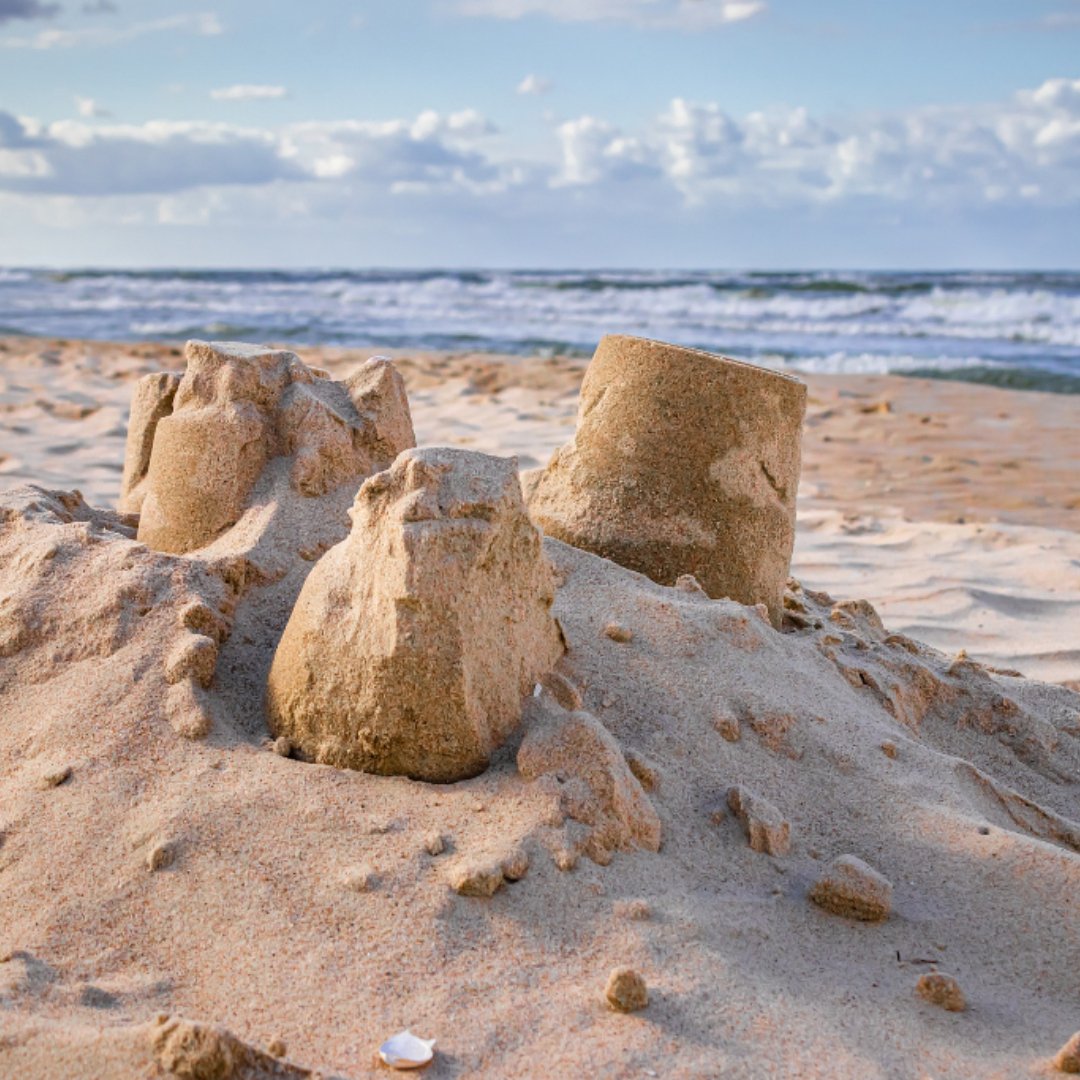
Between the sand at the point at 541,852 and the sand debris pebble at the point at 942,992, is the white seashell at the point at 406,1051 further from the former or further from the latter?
the sand debris pebble at the point at 942,992

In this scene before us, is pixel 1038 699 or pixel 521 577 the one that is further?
pixel 1038 699

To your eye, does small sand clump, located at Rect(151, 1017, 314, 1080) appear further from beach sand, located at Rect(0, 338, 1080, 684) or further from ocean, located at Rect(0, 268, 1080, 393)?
ocean, located at Rect(0, 268, 1080, 393)

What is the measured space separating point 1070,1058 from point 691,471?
161 centimetres

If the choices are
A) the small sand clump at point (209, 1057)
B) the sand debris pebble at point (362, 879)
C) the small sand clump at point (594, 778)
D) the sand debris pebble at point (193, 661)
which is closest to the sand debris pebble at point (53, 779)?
the sand debris pebble at point (193, 661)

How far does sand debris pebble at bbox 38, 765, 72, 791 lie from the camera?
216 centimetres

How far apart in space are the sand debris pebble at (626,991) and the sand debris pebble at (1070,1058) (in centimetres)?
59

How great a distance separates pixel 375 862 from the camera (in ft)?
6.44

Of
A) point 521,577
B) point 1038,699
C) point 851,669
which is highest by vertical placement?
point 521,577

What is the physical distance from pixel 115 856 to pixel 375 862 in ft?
1.42

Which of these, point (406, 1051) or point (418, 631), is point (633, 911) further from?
point (418, 631)

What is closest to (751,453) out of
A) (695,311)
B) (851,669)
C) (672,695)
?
(851,669)

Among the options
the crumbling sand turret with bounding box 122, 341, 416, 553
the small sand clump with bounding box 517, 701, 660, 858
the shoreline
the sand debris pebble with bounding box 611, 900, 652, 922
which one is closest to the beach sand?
the shoreline

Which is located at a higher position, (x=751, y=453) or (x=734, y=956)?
(x=751, y=453)

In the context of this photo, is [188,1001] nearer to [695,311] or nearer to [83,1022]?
[83,1022]
